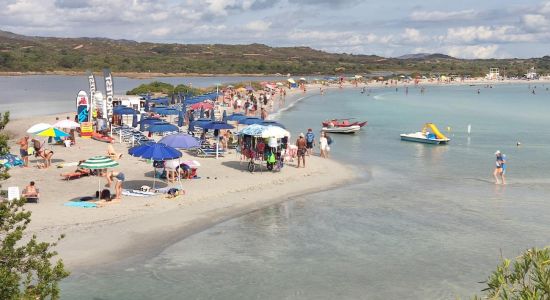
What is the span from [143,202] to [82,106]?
15.1 meters

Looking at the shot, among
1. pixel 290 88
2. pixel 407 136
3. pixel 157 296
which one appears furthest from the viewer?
pixel 290 88

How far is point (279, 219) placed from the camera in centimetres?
1723

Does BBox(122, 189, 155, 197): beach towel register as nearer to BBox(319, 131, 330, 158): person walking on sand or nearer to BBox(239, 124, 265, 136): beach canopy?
BBox(239, 124, 265, 136): beach canopy

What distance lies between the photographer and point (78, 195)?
18.0 m

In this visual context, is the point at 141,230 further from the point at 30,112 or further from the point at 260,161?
the point at 30,112

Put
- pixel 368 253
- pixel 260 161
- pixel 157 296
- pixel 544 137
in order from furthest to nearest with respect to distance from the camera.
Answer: pixel 544 137
pixel 260 161
pixel 368 253
pixel 157 296

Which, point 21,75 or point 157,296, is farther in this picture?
point 21,75

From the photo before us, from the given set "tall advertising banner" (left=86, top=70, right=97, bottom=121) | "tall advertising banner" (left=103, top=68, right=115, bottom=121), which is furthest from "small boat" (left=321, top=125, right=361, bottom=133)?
"tall advertising banner" (left=86, top=70, right=97, bottom=121)

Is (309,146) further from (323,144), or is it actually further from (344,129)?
(344,129)

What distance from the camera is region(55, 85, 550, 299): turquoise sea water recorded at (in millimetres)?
12062

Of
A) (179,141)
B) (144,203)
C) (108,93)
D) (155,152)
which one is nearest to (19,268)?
(144,203)

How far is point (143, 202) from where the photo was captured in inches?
689

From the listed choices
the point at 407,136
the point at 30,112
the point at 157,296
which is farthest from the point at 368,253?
the point at 30,112

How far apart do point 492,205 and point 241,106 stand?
34.1 metres
